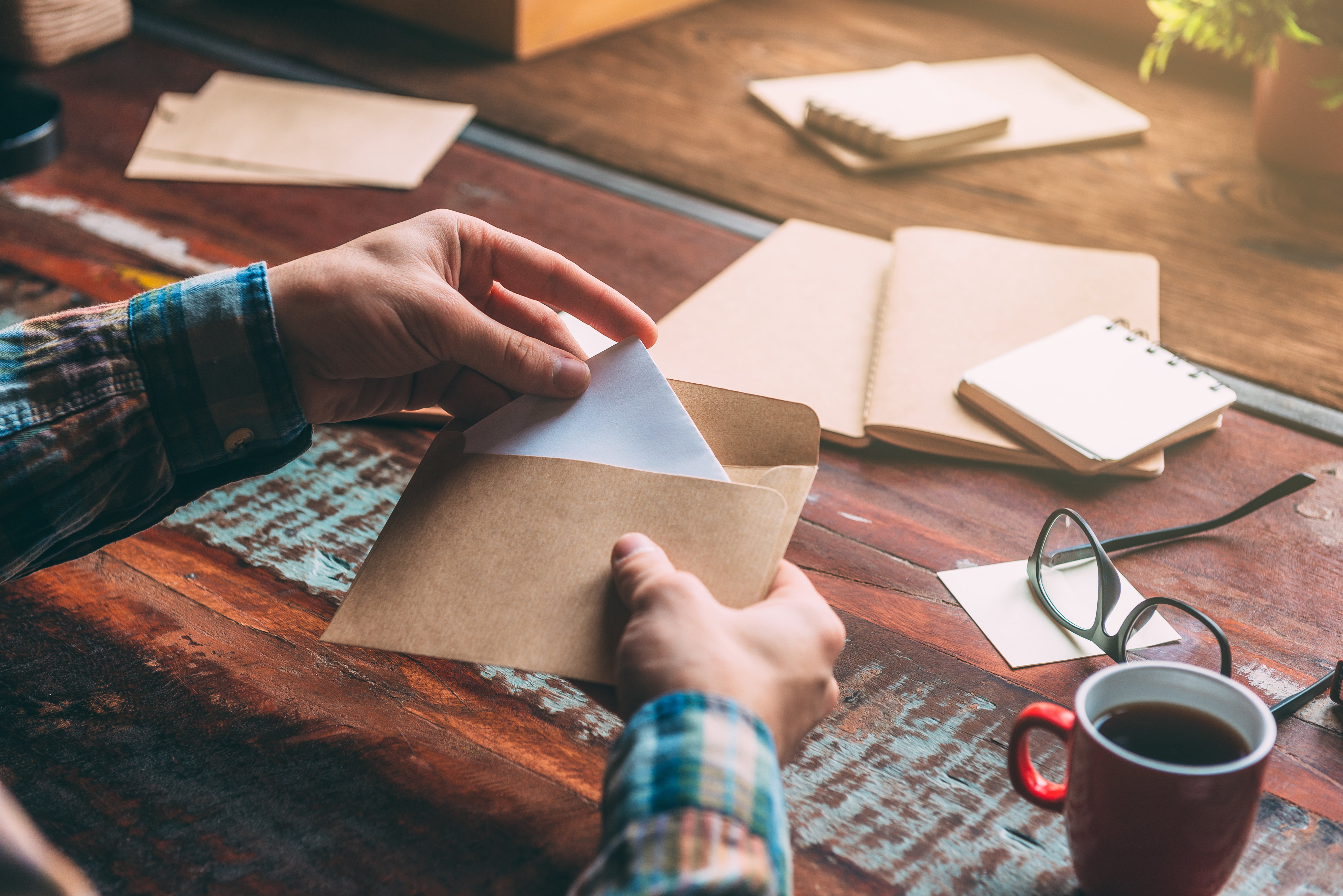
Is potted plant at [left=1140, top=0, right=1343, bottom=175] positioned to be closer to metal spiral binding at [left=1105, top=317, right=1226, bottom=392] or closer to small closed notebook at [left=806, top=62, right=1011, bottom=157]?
small closed notebook at [left=806, top=62, right=1011, bottom=157]

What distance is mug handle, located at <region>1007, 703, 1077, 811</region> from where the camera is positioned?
49 cm

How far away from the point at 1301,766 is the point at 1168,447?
12.7 inches

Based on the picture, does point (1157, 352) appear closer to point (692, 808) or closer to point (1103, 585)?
point (1103, 585)

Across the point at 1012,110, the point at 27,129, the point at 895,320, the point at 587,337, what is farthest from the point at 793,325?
the point at 27,129

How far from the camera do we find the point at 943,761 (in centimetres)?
57

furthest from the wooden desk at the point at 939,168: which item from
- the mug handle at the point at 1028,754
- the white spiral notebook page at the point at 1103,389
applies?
the mug handle at the point at 1028,754

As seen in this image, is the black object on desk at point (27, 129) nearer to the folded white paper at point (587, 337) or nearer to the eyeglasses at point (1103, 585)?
the folded white paper at point (587, 337)

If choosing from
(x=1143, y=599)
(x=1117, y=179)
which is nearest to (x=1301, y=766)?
(x=1143, y=599)

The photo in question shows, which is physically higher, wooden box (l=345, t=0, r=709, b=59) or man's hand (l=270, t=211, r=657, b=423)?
wooden box (l=345, t=0, r=709, b=59)

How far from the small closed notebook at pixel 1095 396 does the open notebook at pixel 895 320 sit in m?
0.02

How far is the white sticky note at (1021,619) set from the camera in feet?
2.10

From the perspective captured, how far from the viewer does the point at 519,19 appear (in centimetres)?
150

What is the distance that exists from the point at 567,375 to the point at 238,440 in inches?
10.0

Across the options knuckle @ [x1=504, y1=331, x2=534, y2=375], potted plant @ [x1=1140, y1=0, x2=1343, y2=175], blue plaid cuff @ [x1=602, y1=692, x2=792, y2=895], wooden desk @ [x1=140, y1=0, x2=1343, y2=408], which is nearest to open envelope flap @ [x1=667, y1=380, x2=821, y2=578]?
knuckle @ [x1=504, y1=331, x2=534, y2=375]
